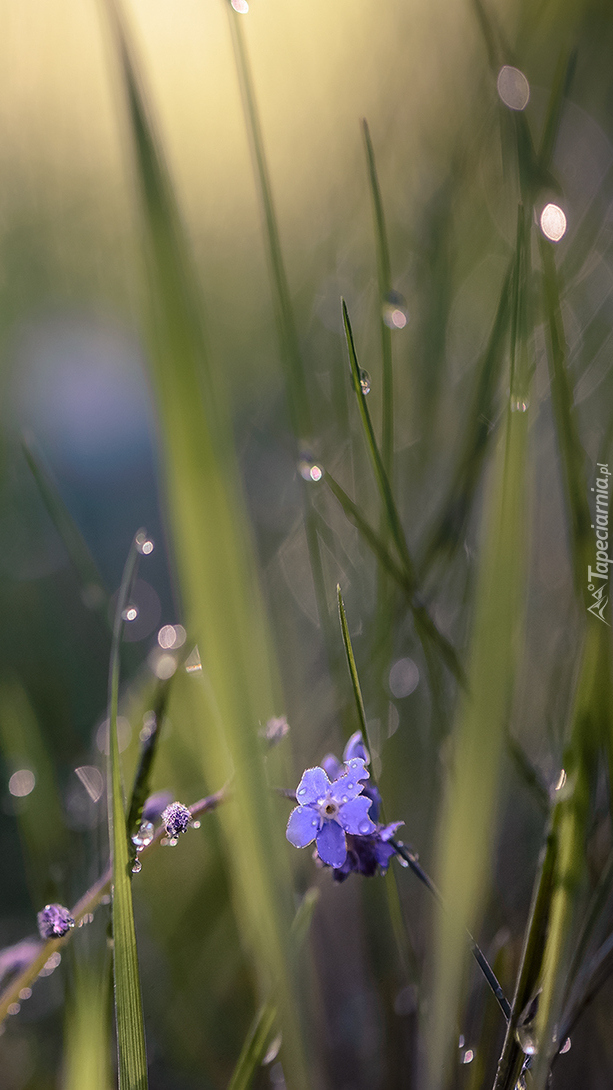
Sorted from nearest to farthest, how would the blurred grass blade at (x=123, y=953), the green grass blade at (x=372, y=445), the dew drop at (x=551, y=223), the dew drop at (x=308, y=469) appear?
→ 1. the blurred grass blade at (x=123, y=953)
2. the green grass blade at (x=372, y=445)
3. the dew drop at (x=551, y=223)
4. the dew drop at (x=308, y=469)

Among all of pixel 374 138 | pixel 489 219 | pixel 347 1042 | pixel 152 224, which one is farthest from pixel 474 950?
pixel 374 138

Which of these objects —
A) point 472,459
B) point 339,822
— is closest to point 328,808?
point 339,822

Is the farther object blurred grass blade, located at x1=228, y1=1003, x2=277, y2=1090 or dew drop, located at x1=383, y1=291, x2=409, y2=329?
dew drop, located at x1=383, y1=291, x2=409, y2=329

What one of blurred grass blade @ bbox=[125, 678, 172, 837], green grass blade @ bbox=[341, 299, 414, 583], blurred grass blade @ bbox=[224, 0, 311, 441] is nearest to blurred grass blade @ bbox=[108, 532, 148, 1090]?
blurred grass blade @ bbox=[125, 678, 172, 837]

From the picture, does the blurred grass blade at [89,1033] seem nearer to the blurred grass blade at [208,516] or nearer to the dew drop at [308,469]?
the blurred grass blade at [208,516]

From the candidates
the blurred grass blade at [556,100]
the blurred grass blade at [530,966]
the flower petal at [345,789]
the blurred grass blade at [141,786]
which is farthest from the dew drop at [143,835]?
the blurred grass blade at [556,100]

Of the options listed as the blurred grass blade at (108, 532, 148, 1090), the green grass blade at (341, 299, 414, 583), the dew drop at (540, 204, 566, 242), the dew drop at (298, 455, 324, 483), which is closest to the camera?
the blurred grass blade at (108, 532, 148, 1090)

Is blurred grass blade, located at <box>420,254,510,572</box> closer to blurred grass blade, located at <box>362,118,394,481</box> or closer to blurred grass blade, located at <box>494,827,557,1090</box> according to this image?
blurred grass blade, located at <box>362,118,394,481</box>
